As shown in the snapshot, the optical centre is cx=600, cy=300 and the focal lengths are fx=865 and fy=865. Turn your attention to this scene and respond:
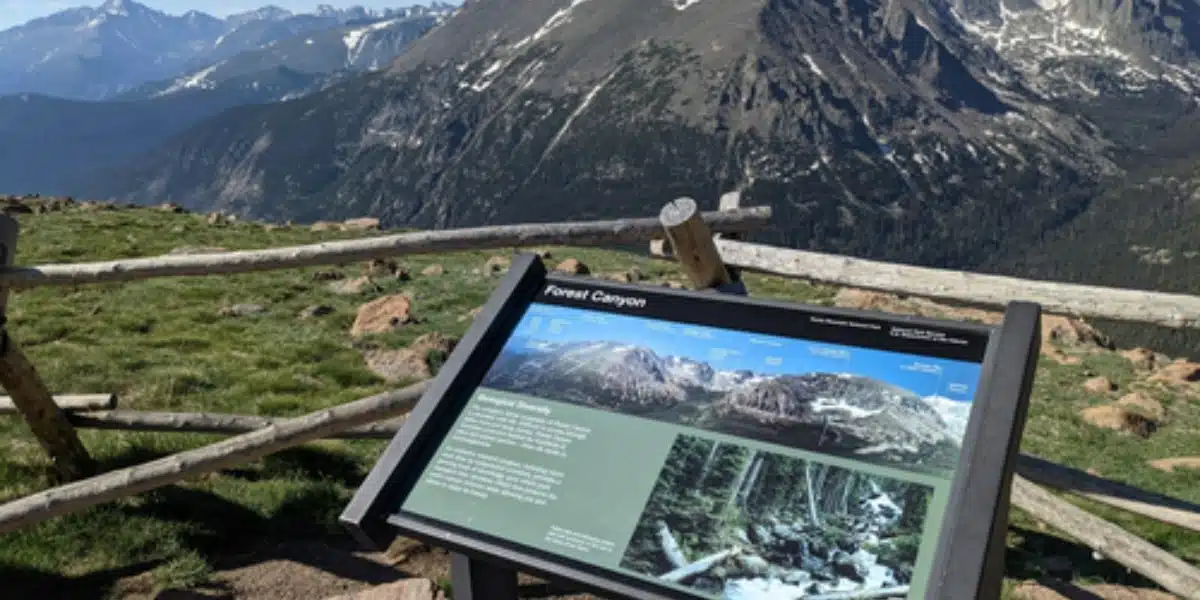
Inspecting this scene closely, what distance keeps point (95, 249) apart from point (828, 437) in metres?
29.7

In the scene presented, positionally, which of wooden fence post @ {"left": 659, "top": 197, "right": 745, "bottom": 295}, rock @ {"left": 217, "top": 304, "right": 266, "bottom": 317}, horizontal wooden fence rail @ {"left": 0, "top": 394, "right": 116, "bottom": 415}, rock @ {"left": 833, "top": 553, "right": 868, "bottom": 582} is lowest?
rock @ {"left": 217, "top": 304, "right": 266, "bottom": 317}

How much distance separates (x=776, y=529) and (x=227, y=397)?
11269mm

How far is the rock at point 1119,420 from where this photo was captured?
17750mm

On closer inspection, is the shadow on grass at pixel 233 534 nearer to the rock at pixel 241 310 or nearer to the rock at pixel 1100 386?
the rock at pixel 241 310

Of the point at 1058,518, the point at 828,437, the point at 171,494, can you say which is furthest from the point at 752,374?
the point at 171,494

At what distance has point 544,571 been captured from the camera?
177 inches

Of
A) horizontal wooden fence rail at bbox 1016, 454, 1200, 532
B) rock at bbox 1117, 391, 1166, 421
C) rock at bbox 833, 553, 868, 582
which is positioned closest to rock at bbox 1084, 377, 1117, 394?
rock at bbox 1117, 391, 1166, 421

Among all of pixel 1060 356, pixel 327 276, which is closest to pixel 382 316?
pixel 327 276

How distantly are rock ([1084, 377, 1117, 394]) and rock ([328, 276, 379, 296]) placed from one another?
18.4 meters

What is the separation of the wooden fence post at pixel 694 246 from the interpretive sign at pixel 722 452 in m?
2.09

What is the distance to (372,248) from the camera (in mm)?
8797

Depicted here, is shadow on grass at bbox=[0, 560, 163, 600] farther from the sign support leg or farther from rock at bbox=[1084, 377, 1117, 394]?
rock at bbox=[1084, 377, 1117, 394]

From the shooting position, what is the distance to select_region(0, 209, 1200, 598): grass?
26.9 feet

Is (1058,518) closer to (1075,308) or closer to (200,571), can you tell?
(1075,308)
